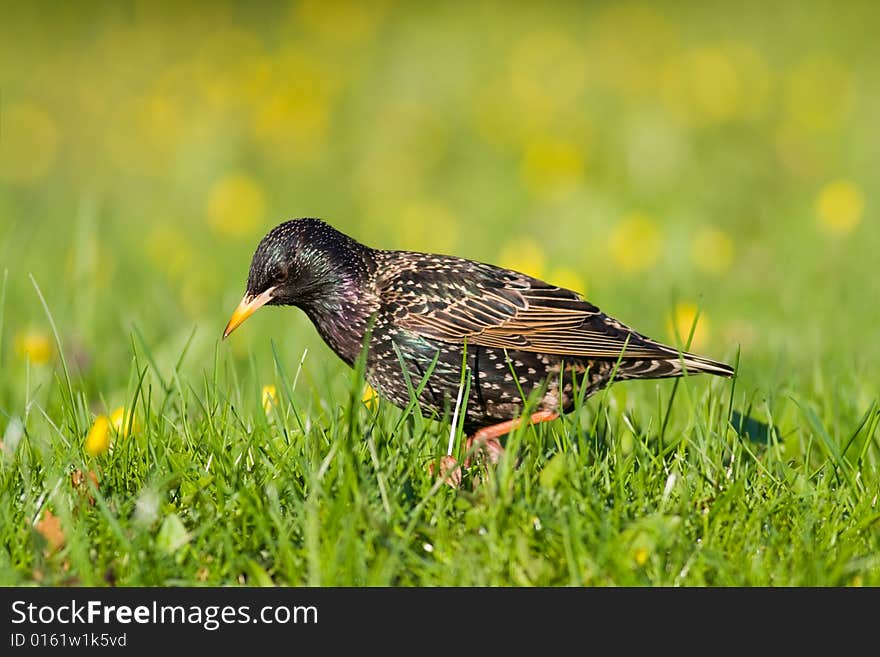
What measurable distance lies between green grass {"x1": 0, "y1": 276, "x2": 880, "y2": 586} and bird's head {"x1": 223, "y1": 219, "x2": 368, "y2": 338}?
659 mm

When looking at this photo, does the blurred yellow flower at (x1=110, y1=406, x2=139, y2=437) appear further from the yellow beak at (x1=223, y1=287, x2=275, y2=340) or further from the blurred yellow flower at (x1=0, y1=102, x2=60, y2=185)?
the blurred yellow flower at (x1=0, y1=102, x2=60, y2=185)

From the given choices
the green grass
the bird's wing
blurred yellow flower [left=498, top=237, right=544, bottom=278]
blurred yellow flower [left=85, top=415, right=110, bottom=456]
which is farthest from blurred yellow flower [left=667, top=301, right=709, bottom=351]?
blurred yellow flower [left=85, top=415, right=110, bottom=456]

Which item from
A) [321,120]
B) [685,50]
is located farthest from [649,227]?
[685,50]

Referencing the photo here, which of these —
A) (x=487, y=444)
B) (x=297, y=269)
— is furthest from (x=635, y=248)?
(x=297, y=269)

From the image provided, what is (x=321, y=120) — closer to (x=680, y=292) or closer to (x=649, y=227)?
(x=649, y=227)

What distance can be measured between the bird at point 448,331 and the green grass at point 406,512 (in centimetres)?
43

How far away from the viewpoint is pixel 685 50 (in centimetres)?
1389

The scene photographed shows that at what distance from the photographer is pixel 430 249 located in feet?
31.0

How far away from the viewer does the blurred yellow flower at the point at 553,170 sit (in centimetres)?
1016

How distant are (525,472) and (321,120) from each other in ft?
30.7

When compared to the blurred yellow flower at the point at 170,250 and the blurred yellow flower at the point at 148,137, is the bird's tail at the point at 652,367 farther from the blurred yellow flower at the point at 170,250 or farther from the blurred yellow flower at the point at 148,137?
the blurred yellow flower at the point at 148,137

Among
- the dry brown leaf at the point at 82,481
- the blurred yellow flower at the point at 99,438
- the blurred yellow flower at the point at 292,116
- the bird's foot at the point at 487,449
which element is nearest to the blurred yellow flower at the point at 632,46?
the blurred yellow flower at the point at 292,116

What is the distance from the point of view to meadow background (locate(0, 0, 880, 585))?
3.35m
